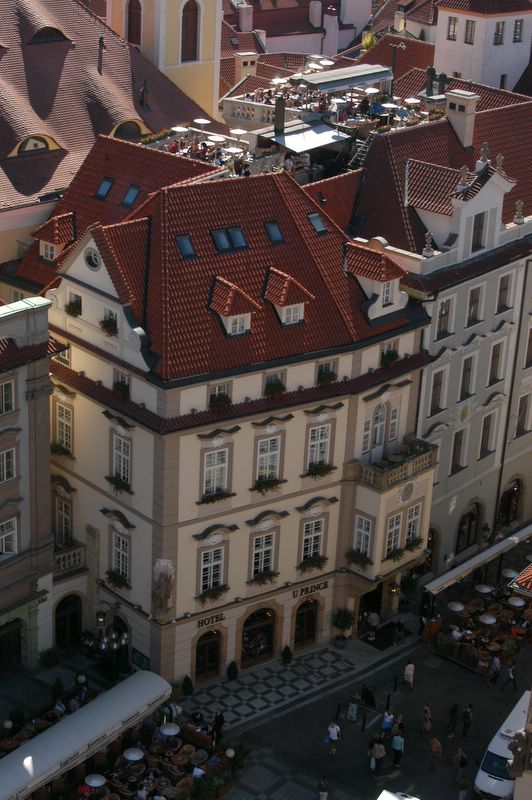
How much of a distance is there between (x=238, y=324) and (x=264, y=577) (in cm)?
1362

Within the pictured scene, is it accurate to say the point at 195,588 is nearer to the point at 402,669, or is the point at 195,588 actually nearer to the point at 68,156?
the point at 402,669

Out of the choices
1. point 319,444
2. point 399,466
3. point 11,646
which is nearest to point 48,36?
point 319,444

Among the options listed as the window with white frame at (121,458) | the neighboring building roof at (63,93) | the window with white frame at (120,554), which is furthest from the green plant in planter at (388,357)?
the neighboring building roof at (63,93)

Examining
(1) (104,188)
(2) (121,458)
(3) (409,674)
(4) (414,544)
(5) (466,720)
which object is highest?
(1) (104,188)

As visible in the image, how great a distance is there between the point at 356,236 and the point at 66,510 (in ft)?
70.8

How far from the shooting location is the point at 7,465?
81.4 metres

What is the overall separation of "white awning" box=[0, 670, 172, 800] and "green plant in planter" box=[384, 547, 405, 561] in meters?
14.4

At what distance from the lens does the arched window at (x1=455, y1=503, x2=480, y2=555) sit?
10062 centimetres

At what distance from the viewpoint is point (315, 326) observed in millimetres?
84312

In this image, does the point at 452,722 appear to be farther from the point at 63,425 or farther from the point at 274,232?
the point at 274,232

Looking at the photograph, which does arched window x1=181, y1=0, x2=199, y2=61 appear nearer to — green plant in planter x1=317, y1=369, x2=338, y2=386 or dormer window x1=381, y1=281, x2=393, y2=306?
dormer window x1=381, y1=281, x2=393, y2=306

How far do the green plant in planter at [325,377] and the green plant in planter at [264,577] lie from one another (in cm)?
1007

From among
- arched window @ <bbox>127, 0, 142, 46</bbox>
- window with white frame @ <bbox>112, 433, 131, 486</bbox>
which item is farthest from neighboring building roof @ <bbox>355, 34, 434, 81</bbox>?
window with white frame @ <bbox>112, 433, 131, 486</bbox>

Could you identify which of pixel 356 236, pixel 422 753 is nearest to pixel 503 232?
pixel 356 236
